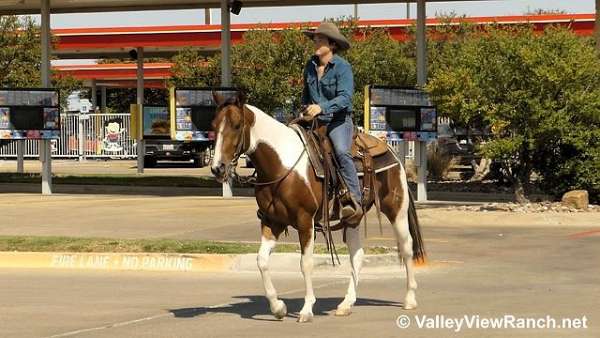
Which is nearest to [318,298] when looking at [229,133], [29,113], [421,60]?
[229,133]

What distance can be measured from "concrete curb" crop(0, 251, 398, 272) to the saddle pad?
385cm

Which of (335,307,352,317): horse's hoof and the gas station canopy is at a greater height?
the gas station canopy

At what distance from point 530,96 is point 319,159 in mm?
13464

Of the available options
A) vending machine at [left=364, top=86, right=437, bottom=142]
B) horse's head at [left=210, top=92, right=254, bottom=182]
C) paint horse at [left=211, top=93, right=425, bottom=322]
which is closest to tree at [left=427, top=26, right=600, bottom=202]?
vending machine at [left=364, top=86, right=437, bottom=142]

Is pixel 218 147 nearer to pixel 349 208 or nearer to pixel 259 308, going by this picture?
pixel 349 208

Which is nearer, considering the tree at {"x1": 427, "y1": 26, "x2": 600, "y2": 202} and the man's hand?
the man's hand

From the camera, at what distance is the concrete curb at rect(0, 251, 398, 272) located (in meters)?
15.2

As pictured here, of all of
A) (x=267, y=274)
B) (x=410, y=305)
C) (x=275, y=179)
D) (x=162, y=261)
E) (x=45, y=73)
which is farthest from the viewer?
(x=45, y=73)

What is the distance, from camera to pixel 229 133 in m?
10.0

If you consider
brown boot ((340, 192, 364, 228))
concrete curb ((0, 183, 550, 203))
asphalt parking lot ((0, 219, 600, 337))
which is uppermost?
brown boot ((340, 192, 364, 228))

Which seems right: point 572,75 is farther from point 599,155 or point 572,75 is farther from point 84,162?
point 84,162

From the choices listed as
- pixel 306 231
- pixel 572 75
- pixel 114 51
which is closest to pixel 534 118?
pixel 572 75

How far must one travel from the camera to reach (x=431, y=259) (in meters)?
16.3

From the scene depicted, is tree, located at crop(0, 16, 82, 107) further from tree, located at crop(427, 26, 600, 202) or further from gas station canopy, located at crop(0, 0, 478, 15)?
tree, located at crop(427, 26, 600, 202)
